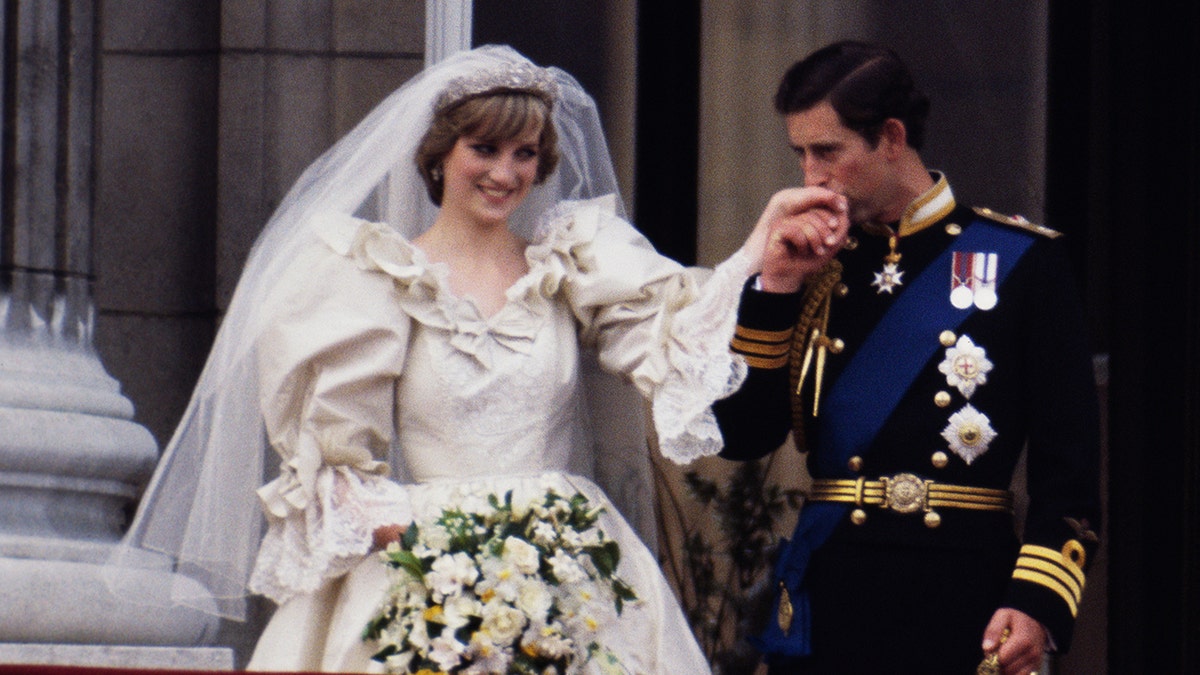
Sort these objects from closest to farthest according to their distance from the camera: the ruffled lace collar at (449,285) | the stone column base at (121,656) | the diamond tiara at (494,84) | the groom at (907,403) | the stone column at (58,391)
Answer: the groom at (907,403), the ruffled lace collar at (449,285), the diamond tiara at (494,84), the stone column base at (121,656), the stone column at (58,391)

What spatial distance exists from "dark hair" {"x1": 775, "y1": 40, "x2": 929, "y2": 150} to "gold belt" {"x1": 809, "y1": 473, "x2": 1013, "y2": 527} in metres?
0.62

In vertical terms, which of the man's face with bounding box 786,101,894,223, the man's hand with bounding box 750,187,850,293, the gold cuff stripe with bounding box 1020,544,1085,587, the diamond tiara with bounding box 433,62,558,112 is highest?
the diamond tiara with bounding box 433,62,558,112

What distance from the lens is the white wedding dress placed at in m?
4.23

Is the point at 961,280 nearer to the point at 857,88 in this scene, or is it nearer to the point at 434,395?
the point at 857,88

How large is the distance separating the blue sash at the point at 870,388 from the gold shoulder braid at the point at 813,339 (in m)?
0.05

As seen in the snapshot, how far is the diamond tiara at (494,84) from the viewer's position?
448 cm

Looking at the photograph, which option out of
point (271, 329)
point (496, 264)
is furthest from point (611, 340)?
point (271, 329)

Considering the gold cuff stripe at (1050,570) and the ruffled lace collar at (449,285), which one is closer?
the gold cuff stripe at (1050,570)

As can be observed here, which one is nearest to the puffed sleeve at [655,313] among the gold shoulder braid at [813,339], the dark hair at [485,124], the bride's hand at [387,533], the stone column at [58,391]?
the gold shoulder braid at [813,339]

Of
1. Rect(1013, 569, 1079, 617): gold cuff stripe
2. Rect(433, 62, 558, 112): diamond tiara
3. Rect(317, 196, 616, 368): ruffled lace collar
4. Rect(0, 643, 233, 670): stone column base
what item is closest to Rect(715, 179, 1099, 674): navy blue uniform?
Rect(1013, 569, 1079, 617): gold cuff stripe

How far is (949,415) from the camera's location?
3930 mm

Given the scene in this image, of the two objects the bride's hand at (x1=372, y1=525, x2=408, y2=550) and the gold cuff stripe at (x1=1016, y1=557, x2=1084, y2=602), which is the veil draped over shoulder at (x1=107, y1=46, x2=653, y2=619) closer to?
the bride's hand at (x1=372, y1=525, x2=408, y2=550)

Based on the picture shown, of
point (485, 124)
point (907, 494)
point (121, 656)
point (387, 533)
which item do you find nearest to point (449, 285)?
point (485, 124)

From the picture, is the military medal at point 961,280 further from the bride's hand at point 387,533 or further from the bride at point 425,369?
the bride's hand at point 387,533
